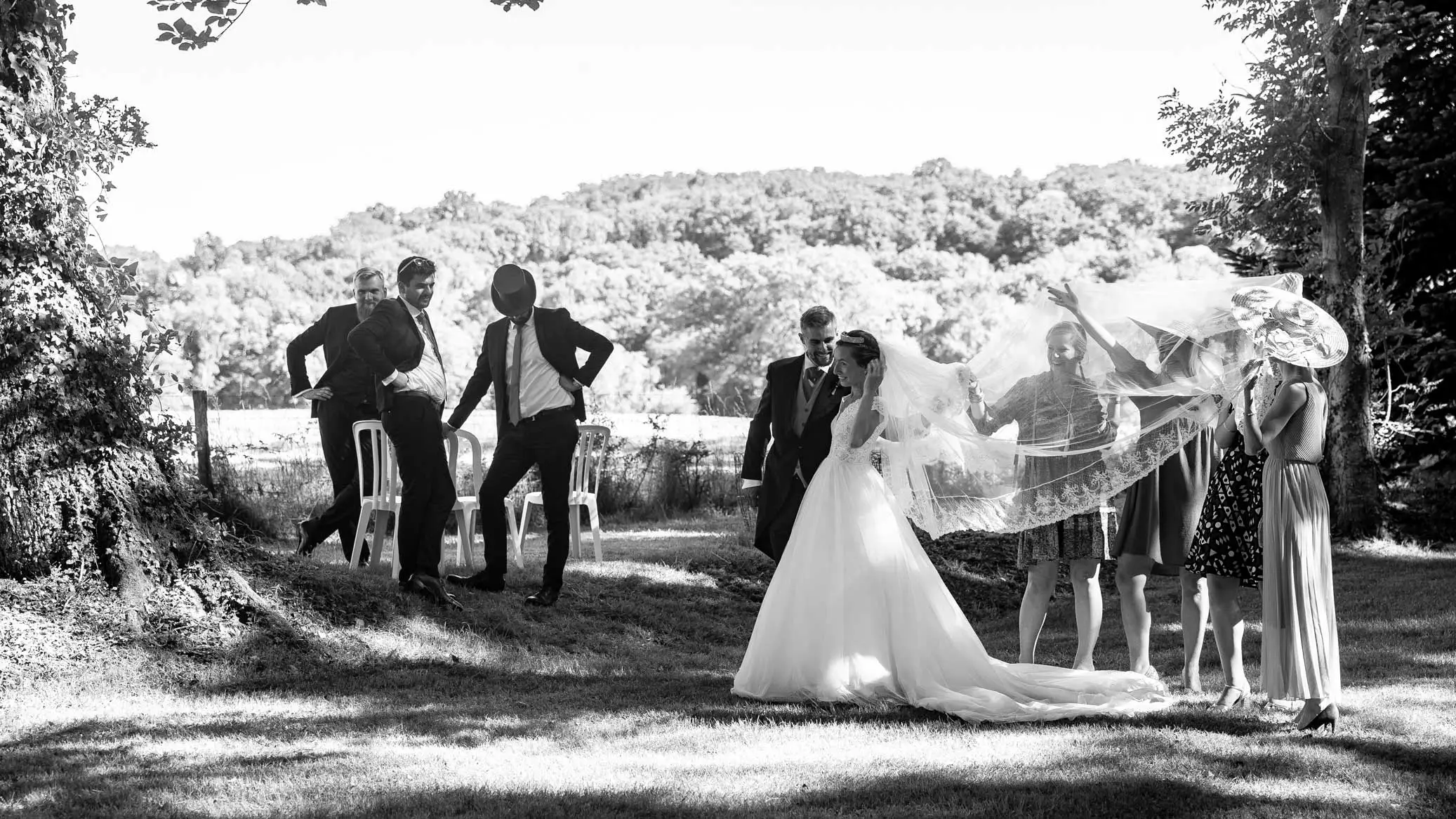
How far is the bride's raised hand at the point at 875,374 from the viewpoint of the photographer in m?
6.77

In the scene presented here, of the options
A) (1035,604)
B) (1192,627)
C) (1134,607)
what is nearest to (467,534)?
(1035,604)

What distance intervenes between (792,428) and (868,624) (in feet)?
6.06

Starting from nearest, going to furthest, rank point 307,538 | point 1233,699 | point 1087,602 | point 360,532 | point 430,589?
1. point 1233,699
2. point 1087,602
3. point 430,589
4. point 360,532
5. point 307,538

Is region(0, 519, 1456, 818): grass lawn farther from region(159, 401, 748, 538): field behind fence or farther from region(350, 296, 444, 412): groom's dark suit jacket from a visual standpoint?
region(159, 401, 748, 538): field behind fence

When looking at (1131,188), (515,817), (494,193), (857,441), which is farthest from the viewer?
(1131,188)

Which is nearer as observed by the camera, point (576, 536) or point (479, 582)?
point (479, 582)

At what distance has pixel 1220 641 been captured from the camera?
6152 mm

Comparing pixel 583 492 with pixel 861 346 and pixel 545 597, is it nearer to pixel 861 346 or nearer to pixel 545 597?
pixel 545 597

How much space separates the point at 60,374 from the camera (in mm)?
6961

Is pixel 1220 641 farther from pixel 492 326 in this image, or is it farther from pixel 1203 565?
pixel 492 326

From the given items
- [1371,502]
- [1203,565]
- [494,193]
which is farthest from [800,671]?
[494,193]

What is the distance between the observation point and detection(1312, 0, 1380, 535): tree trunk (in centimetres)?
1303

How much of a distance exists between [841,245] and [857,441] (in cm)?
6209

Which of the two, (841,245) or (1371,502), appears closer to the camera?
(1371,502)
